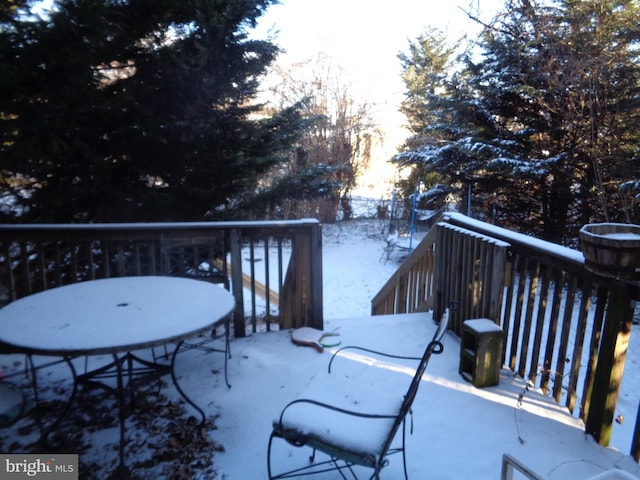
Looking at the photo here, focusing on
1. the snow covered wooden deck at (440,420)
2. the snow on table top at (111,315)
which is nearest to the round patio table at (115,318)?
the snow on table top at (111,315)

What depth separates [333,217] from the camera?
13.7 meters

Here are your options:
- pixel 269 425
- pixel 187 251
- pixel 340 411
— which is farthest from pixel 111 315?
pixel 187 251

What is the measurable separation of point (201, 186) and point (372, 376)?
3259mm

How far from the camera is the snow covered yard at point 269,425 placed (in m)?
1.81

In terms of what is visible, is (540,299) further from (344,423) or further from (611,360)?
(344,423)

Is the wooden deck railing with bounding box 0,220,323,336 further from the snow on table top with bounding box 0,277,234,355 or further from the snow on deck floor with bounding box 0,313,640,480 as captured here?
the snow on table top with bounding box 0,277,234,355

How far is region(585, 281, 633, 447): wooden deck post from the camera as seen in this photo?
5.70 feet

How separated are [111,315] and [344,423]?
1.20 meters

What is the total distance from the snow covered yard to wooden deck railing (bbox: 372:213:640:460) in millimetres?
170

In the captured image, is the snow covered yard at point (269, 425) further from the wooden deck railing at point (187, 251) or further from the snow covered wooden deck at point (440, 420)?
the wooden deck railing at point (187, 251)

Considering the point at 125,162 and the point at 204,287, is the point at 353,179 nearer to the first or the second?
the point at 125,162

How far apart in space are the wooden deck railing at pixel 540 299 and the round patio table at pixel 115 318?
175cm

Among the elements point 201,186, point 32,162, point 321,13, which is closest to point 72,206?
point 32,162

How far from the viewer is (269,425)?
6.98ft
